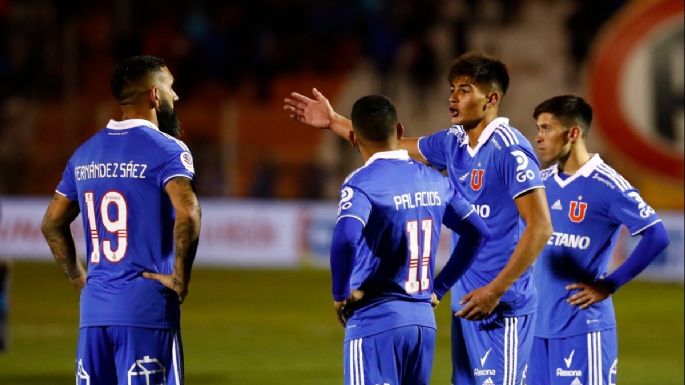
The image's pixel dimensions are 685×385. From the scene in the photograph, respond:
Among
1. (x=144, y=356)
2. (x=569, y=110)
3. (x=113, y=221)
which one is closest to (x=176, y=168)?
(x=113, y=221)

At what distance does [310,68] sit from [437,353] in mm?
12882

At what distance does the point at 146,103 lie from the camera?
21.1 ft

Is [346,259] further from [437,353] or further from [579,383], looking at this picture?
[437,353]

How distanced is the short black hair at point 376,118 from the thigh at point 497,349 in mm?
1268

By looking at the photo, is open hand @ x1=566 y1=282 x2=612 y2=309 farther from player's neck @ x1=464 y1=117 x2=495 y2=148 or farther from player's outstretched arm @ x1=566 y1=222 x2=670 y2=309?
player's neck @ x1=464 y1=117 x2=495 y2=148

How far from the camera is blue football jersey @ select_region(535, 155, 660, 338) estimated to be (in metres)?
7.17

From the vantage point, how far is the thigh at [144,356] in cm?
612

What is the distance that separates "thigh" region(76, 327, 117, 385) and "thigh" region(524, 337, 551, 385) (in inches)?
96.7

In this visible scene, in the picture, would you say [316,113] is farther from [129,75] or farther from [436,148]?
[129,75]

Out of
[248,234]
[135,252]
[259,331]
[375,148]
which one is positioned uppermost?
[248,234]

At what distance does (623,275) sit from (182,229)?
2.63 meters

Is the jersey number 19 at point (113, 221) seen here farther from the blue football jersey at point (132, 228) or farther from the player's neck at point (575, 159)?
the player's neck at point (575, 159)

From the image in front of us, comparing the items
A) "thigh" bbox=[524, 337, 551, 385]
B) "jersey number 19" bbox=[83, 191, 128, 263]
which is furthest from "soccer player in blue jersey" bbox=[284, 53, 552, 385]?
"jersey number 19" bbox=[83, 191, 128, 263]

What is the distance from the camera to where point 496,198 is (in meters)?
6.66
